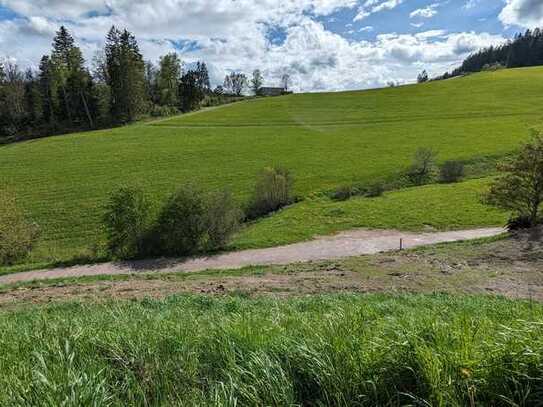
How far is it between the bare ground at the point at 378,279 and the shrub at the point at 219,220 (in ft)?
20.4

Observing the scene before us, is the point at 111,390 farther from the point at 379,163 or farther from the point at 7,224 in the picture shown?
the point at 379,163

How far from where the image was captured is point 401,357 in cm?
303

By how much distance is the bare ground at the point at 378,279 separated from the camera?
38.4ft

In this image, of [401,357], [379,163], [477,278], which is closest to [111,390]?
[401,357]

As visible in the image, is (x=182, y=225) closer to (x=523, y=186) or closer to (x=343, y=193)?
(x=343, y=193)

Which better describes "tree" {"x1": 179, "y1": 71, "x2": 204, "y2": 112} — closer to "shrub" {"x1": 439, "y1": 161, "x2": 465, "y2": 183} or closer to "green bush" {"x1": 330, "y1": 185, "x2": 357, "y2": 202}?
"green bush" {"x1": 330, "y1": 185, "x2": 357, "y2": 202}

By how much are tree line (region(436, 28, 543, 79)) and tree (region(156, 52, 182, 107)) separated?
104 meters

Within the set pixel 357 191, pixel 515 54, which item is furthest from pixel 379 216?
pixel 515 54

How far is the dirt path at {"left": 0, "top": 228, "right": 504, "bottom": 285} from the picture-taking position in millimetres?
20281

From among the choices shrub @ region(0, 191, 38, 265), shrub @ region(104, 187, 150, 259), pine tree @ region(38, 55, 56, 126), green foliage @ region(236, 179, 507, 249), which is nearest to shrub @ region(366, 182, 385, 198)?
green foliage @ region(236, 179, 507, 249)

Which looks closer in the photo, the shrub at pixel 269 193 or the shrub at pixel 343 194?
the shrub at pixel 269 193

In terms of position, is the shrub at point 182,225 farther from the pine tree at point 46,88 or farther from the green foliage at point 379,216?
the pine tree at point 46,88

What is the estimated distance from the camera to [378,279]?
43.0ft

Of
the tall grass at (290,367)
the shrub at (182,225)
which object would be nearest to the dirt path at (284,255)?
the shrub at (182,225)
